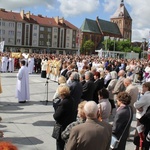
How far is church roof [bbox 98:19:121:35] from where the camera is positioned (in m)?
137

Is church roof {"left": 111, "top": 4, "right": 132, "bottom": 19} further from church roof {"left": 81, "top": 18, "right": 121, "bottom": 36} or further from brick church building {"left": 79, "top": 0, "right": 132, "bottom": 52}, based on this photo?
church roof {"left": 81, "top": 18, "right": 121, "bottom": 36}

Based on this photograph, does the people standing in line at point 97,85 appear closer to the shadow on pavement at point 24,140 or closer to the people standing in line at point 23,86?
the shadow on pavement at point 24,140

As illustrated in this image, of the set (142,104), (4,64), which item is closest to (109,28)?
(4,64)

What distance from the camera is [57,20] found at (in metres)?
97.7

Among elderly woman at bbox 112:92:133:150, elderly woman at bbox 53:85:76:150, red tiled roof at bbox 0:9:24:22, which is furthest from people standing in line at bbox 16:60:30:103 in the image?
red tiled roof at bbox 0:9:24:22

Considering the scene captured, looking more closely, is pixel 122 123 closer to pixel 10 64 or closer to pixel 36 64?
pixel 10 64

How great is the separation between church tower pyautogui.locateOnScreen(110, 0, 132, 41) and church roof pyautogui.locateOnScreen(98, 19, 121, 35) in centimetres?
266

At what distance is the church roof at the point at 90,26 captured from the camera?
125000mm

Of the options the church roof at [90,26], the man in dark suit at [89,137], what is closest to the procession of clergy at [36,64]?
the man in dark suit at [89,137]

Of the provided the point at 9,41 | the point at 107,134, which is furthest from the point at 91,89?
the point at 9,41

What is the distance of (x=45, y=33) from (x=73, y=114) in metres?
92.7

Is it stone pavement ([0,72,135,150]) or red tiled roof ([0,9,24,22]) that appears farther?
red tiled roof ([0,9,24,22])

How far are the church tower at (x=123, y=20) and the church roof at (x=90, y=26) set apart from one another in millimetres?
21085

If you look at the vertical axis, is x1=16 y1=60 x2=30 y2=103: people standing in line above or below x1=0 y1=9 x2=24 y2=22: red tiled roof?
below
